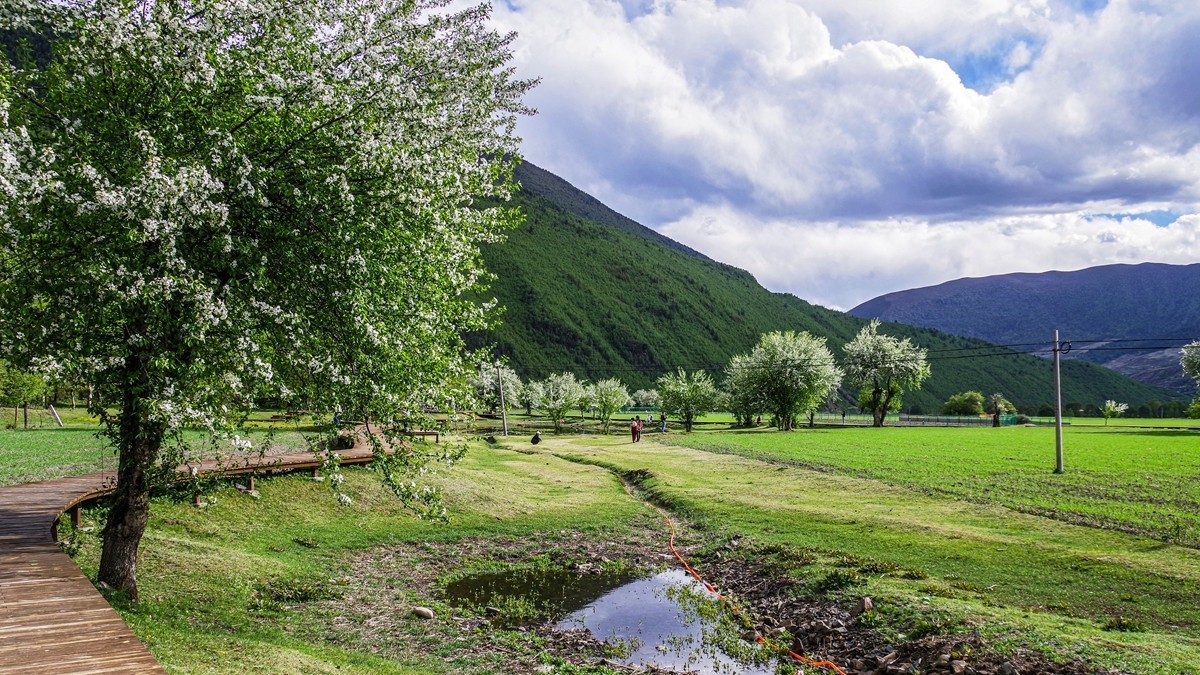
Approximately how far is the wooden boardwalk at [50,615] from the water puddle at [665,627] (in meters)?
9.92

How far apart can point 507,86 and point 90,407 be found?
11.5 metres

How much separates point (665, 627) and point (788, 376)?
89835mm

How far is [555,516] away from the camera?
106 ft

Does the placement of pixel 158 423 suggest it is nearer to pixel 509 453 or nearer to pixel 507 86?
pixel 507 86

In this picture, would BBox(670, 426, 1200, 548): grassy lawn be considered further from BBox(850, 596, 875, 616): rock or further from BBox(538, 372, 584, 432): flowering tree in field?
Answer: BBox(538, 372, 584, 432): flowering tree in field

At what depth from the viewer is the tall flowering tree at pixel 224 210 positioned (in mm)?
11258

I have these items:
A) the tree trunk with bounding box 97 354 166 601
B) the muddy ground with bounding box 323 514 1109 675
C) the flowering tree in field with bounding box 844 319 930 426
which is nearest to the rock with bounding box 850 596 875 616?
the muddy ground with bounding box 323 514 1109 675

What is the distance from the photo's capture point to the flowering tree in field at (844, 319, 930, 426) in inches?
4702

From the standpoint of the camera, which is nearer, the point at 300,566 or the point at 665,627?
the point at 665,627

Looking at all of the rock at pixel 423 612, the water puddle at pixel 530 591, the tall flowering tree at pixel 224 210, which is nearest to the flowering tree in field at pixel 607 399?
the water puddle at pixel 530 591

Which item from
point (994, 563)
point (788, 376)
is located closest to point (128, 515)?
point (994, 563)

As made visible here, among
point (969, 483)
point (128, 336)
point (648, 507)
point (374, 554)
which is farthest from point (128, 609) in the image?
point (969, 483)

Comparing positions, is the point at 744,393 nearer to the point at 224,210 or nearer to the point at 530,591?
the point at 530,591

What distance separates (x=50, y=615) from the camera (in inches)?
409
